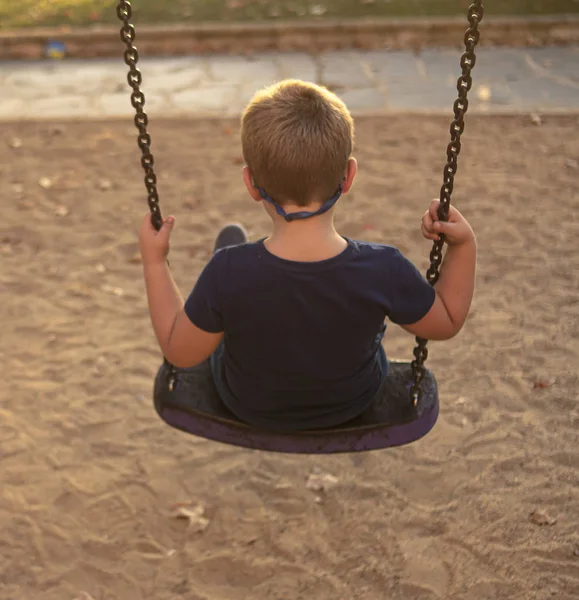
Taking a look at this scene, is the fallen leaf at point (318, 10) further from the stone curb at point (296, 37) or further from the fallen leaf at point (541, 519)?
the fallen leaf at point (541, 519)

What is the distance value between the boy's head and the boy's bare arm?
38cm

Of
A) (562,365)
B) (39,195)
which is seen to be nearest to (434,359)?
(562,365)

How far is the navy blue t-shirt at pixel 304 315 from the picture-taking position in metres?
1.86

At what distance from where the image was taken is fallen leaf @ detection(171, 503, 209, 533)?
9.18 feet

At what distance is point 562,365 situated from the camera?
3.51 metres

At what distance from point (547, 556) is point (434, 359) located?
115 centimetres

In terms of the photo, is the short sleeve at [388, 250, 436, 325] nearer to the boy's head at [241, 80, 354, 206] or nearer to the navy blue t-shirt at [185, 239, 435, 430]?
the navy blue t-shirt at [185, 239, 435, 430]

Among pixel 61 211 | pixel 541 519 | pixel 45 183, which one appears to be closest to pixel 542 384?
pixel 541 519

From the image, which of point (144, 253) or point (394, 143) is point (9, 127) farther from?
point (144, 253)

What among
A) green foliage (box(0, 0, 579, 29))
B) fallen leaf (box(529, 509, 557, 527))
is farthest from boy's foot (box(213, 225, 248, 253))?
green foliage (box(0, 0, 579, 29))

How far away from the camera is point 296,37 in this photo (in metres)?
7.41

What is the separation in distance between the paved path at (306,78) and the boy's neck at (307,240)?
4.50 metres

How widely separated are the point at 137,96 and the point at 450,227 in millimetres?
880

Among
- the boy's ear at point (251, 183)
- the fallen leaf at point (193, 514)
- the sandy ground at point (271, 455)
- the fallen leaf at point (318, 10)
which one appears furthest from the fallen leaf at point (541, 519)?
the fallen leaf at point (318, 10)
